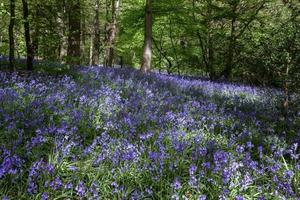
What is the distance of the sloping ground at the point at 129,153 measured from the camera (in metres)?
3.17

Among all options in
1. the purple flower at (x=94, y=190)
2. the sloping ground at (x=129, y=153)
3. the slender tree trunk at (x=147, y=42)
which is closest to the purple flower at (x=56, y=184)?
the sloping ground at (x=129, y=153)

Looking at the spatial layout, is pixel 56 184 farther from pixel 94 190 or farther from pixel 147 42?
pixel 147 42

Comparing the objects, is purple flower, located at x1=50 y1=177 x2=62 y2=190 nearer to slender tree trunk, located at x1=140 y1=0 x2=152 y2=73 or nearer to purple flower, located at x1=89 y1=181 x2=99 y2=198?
purple flower, located at x1=89 y1=181 x2=99 y2=198

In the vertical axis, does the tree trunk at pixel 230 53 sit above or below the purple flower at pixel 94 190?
above

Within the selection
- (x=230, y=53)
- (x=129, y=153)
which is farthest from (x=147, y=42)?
(x=129, y=153)

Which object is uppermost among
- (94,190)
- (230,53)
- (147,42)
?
(147,42)

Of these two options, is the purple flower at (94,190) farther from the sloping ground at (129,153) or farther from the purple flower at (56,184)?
the purple flower at (56,184)

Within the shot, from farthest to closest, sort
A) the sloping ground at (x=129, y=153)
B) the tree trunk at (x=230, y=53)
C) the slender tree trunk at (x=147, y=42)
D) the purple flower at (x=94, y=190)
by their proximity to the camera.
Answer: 1. the tree trunk at (x=230, y=53)
2. the slender tree trunk at (x=147, y=42)
3. the sloping ground at (x=129, y=153)
4. the purple flower at (x=94, y=190)

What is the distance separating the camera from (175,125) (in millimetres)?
5383

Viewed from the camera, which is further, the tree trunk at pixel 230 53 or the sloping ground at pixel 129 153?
the tree trunk at pixel 230 53

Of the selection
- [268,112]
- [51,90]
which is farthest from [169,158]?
[268,112]

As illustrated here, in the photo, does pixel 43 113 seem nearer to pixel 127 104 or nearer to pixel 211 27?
pixel 127 104

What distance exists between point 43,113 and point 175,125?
7.08 feet

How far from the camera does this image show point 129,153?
3748 mm
